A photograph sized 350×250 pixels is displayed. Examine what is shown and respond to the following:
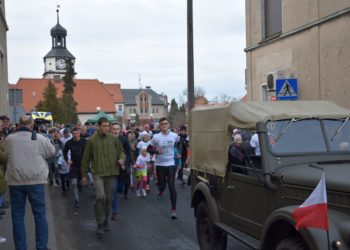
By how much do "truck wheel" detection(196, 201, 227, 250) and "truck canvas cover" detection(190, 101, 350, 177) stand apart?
1.81 ft

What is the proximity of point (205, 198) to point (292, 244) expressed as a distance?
2.25 meters

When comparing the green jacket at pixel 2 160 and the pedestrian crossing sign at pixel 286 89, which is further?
the pedestrian crossing sign at pixel 286 89

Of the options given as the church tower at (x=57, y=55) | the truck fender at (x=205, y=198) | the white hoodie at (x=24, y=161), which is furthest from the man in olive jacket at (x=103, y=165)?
the church tower at (x=57, y=55)

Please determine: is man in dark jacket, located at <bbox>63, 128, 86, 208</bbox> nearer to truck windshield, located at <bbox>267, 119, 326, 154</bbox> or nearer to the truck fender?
the truck fender

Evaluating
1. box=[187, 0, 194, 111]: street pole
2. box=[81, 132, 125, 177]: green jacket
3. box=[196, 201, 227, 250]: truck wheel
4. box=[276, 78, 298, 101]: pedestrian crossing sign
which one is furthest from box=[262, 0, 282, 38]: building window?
box=[196, 201, 227, 250]: truck wheel

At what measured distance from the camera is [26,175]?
20.6 ft

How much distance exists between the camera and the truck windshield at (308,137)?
4.86 meters

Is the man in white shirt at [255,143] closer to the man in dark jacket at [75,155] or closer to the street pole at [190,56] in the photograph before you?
the man in dark jacket at [75,155]

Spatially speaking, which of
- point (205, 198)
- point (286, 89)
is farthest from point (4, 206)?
point (286, 89)

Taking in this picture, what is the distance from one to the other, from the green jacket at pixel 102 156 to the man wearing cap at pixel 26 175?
66.9 inches

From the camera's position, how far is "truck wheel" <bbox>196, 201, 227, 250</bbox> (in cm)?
606

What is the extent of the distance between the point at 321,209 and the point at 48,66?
124 m

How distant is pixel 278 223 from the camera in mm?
4277

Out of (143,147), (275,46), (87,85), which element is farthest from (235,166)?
(87,85)
